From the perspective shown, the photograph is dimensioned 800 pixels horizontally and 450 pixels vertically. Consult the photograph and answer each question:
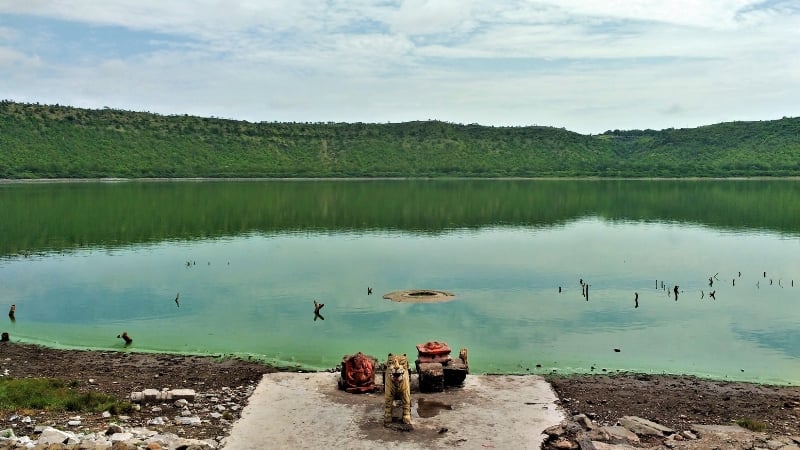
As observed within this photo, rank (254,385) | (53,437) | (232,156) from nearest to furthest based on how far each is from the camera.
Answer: (53,437) → (254,385) → (232,156)

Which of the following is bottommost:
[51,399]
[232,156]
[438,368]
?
[51,399]

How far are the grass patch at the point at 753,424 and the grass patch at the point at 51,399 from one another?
15.6m

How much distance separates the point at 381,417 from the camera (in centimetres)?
1792

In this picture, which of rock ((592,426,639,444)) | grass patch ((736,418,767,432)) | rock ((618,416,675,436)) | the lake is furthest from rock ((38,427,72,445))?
grass patch ((736,418,767,432))

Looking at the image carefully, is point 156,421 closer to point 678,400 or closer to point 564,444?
point 564,444

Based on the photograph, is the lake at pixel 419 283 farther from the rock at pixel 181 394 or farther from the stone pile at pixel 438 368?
the rock at pixel 181 394

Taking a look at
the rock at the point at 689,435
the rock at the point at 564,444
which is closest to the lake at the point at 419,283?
the rock at the point at 689,435

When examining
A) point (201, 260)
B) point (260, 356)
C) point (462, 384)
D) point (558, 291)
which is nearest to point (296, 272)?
point (201, 260)

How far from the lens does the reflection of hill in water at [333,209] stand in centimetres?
6944

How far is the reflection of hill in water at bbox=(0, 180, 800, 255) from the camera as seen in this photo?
69.4 m

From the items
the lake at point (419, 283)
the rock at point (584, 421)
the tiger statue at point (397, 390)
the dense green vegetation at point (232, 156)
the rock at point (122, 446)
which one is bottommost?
the lake at point (419, 283)

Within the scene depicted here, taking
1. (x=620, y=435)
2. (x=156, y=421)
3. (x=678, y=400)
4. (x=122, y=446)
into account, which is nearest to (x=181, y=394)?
(x=156, y=421)

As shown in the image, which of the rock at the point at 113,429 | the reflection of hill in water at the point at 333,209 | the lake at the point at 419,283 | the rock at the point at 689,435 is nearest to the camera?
the rock at the point at 113,429

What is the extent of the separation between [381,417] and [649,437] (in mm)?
6409
